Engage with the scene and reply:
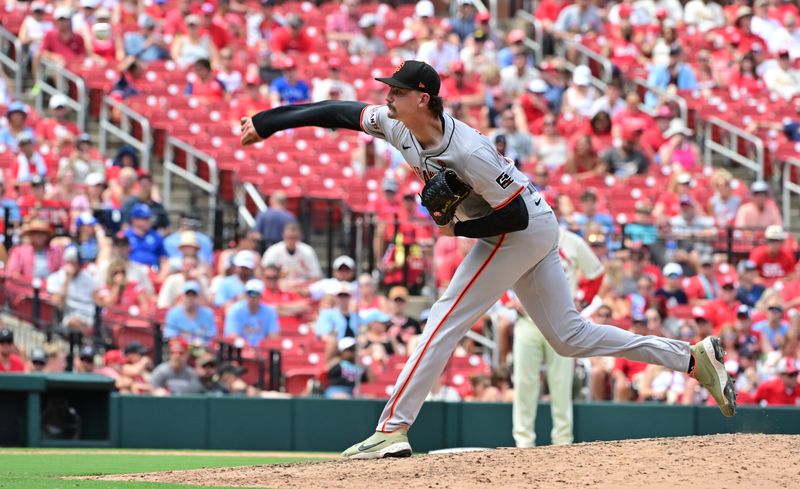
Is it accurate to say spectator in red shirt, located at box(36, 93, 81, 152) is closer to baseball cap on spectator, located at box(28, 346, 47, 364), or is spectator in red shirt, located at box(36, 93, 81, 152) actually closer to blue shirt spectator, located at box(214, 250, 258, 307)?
blue shirt spectator, located at box(214, 250, 258, 307)

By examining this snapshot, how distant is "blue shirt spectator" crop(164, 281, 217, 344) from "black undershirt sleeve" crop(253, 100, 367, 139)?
6.57 meters

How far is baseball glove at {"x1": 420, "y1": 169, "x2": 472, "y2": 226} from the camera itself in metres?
7.02

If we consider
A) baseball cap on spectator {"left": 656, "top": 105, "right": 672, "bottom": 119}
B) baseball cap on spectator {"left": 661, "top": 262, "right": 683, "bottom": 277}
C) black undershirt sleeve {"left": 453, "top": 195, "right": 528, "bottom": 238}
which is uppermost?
baseball cap on spectator {"left": 656, "top": 105, "right": 672, "bottom": 119}

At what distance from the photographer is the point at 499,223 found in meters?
7.21

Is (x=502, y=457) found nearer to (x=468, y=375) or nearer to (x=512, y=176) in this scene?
(x=512, y=176)

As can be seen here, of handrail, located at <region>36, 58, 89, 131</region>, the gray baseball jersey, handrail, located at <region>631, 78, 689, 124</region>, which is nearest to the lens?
the gray baseball jersey

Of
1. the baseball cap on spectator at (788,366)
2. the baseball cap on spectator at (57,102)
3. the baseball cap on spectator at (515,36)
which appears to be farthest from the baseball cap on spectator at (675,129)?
the baseball cap on spectator at (57,102)

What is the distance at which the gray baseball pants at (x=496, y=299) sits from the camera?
742 centimetres

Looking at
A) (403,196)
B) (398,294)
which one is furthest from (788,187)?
(398,294)

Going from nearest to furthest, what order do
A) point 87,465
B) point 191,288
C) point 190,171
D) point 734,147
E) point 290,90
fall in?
point 87,465, point 191,288, point 190,171, point 290,90, point 734,147

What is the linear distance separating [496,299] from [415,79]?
123cm

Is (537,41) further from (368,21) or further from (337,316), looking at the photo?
(337,316)

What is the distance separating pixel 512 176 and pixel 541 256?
0.49 m

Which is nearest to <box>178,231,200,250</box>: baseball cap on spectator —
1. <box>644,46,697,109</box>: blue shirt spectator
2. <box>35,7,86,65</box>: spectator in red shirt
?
<box>35,7,86,65</box>: spectator in red shirt
